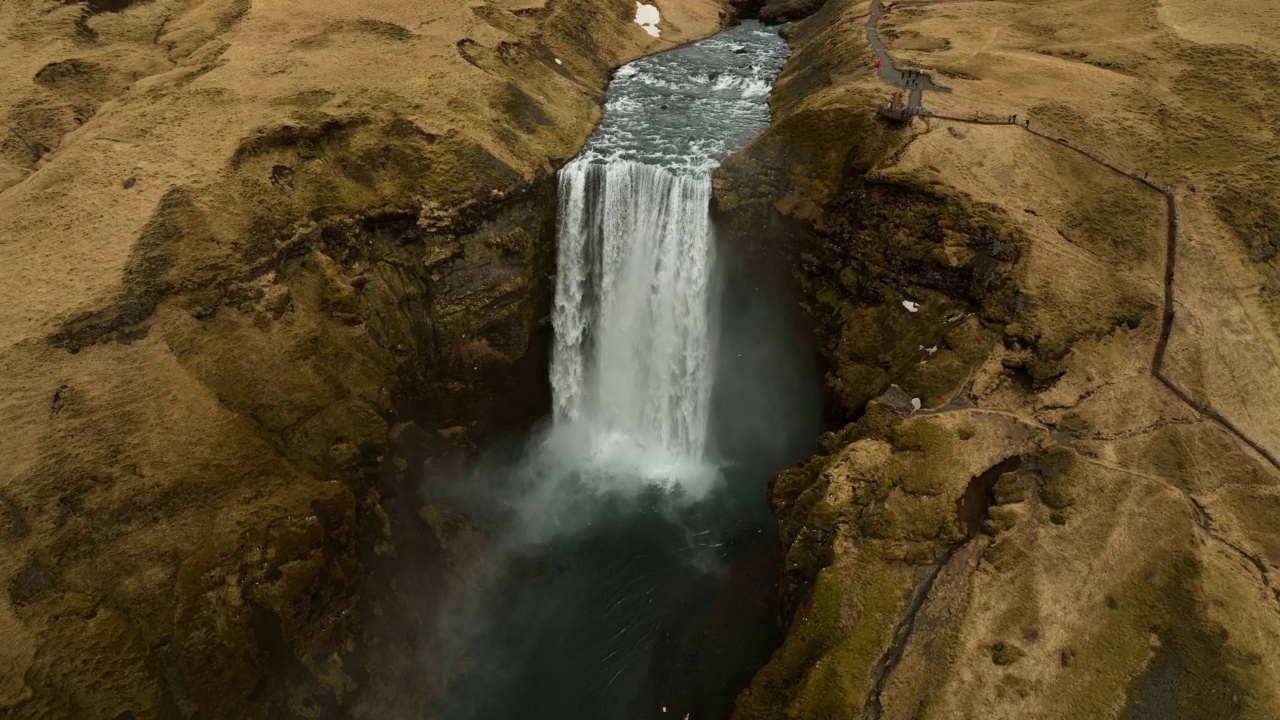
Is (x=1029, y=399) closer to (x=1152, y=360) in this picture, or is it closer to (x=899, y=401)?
(x=899, y=401)

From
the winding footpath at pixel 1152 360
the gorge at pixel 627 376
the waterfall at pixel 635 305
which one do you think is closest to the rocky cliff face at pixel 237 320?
the gorge at pixel 627 376

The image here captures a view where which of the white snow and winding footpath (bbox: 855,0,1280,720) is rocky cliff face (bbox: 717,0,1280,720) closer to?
winding footpath (bbox: 855,0,1280,720)

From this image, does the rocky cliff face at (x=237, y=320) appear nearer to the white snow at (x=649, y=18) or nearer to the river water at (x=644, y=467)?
the river water at (x=644, y=467)

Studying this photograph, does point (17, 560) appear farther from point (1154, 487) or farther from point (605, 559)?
point (1154, 487)

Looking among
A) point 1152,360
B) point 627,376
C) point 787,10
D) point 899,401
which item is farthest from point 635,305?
point 787,10

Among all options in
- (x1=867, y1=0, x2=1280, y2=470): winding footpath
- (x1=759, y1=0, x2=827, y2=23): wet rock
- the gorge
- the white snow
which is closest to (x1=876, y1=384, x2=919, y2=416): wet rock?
the gorge

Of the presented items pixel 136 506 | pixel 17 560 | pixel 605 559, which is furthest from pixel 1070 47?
pixel 17 560
